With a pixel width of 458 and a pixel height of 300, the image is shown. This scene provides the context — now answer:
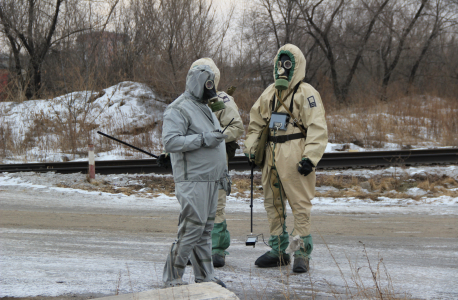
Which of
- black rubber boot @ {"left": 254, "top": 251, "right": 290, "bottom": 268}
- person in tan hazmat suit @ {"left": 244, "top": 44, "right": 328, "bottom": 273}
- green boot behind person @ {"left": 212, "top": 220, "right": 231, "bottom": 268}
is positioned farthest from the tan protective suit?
green boot behind person @ {"left": 212, "top": 220, "right": 231, "bottom": 268}

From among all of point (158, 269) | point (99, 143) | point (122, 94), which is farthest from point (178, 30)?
point (158, 269)

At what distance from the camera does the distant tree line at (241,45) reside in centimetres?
1684

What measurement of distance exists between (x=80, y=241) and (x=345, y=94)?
67.3 ft

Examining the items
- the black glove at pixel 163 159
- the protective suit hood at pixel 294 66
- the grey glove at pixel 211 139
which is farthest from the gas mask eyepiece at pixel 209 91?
the protective suit hood at pixel 294 66

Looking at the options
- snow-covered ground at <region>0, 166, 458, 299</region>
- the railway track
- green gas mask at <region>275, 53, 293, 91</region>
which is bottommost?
snow-covered ground at <region>0, 166, 458, 299</region>

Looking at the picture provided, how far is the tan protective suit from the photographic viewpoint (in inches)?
176

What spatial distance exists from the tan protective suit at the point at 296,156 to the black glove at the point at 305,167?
4 centimetres

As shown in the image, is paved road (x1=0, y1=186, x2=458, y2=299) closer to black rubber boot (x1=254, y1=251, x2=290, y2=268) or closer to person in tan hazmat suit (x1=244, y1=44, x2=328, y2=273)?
black rubber boot (x1=254, y1=251, x2=290, y2=268)

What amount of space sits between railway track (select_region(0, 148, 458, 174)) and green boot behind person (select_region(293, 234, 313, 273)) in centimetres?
659

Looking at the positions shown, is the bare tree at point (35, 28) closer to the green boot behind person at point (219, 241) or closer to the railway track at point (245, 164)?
the railway track at point (245, 164)

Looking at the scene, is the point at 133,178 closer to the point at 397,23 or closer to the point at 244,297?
the point at 244,297

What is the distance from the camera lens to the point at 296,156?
4527 mm

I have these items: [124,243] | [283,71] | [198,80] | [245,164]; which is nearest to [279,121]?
[283,71]

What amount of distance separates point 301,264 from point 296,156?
3.66ft
